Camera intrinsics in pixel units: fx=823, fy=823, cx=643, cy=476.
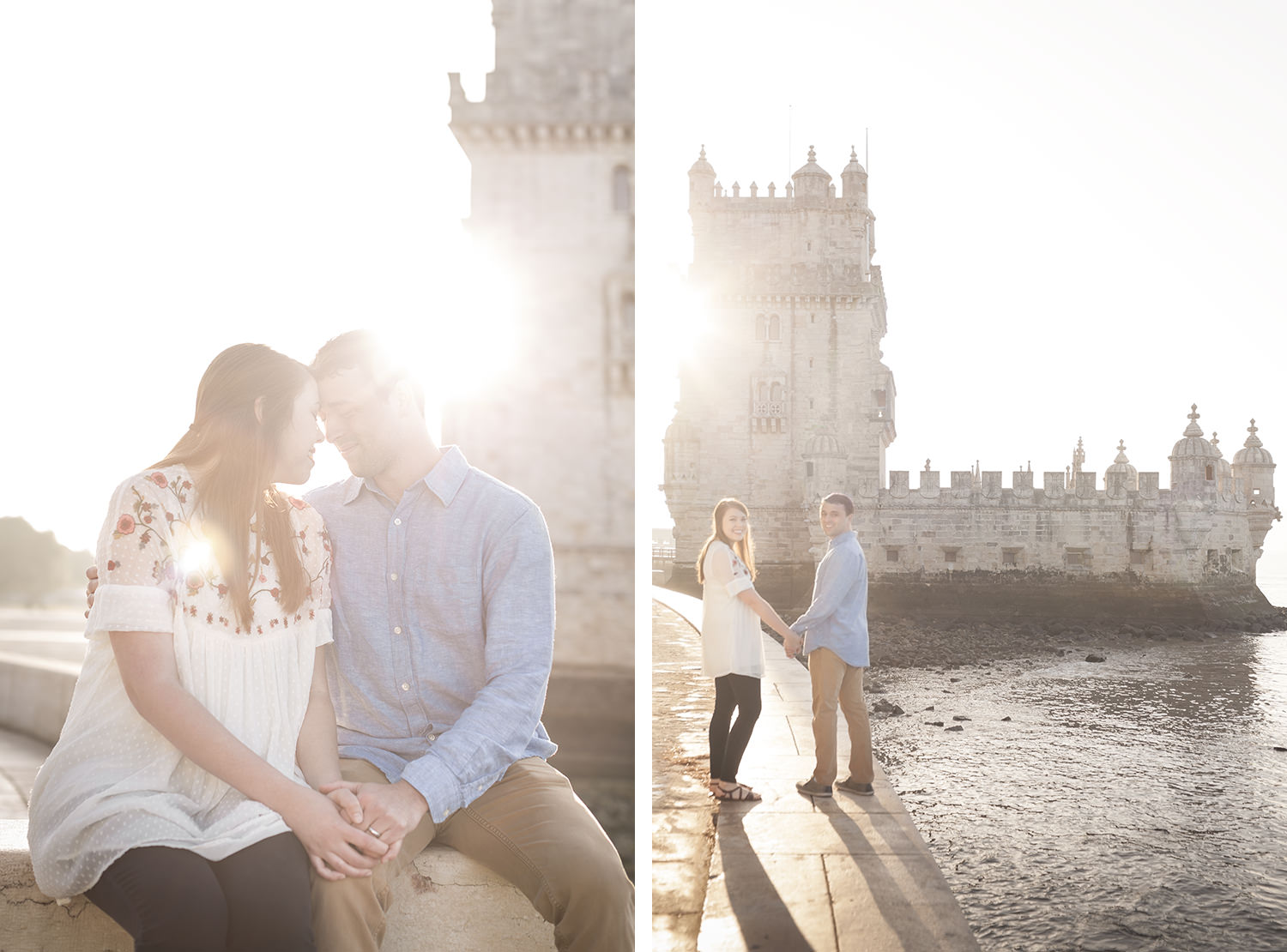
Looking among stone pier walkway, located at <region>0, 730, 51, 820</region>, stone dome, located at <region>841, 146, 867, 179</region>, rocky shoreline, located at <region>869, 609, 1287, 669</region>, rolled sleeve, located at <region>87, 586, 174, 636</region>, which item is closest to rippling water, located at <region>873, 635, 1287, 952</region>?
rocky shoreline, located at <region>869, 609, 1287, 669</region>

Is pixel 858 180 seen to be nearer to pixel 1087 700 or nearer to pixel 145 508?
pixel 1087 700

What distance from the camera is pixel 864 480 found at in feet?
50.2

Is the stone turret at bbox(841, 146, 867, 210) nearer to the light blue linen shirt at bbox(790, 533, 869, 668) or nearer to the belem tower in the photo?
the belem tower

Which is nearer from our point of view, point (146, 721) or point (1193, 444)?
point (146, 721)

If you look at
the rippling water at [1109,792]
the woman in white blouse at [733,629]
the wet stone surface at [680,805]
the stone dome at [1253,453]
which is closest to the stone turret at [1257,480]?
the stone dome at [1253,453]

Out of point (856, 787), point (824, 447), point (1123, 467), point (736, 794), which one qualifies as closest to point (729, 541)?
point (736, 794)

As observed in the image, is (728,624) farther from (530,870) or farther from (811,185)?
(811,185)

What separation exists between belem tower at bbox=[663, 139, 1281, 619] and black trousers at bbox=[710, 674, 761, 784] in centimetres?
1146

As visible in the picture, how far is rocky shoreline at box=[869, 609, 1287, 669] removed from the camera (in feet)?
42.4

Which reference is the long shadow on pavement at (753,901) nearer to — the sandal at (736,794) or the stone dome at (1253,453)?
the sandal at (736,794)

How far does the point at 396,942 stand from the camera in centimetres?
107

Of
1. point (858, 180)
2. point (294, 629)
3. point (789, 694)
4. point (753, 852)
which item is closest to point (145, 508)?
point (294, 629)

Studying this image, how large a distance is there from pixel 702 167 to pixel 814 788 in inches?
638

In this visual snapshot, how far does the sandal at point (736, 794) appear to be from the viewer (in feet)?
9.29
